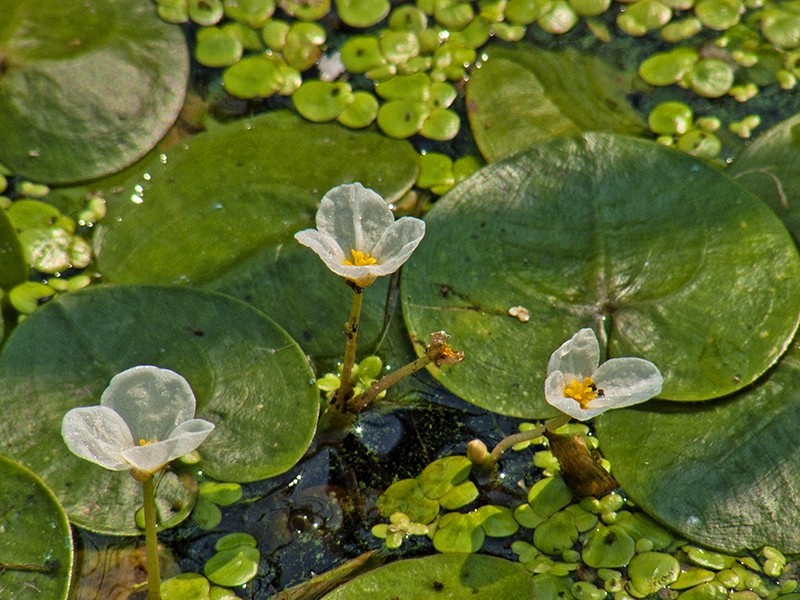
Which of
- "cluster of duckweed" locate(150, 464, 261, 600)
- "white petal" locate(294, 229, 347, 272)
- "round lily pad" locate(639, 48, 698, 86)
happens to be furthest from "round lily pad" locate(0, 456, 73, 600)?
"round lily pad" locate(639, 48, 698, 86)

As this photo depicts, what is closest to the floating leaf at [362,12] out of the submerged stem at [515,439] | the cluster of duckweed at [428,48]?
the cluster of duckweed at [428,48]

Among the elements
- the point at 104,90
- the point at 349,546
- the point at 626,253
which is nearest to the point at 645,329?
the point at 626,253

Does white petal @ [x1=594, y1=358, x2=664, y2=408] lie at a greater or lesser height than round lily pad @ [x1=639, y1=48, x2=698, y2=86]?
lesser

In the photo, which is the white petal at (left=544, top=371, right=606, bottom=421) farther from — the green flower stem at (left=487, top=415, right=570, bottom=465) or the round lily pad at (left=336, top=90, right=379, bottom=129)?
the round lily pad at (left=336, top=90, right=379, bottom=129)

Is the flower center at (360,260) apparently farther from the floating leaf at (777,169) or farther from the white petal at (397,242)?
the floating leaf at (777,169)

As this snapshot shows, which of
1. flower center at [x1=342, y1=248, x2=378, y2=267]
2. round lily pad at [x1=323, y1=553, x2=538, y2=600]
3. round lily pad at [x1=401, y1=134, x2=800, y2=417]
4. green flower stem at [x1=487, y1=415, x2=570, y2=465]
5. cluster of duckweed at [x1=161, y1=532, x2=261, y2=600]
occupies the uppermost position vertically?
flower center at [x1=342, y1=248, x2=378, y2=267]

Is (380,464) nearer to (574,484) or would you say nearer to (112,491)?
(574,484)

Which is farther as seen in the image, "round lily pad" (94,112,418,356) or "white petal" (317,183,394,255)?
"round lily pad" (94,112,418,356)
